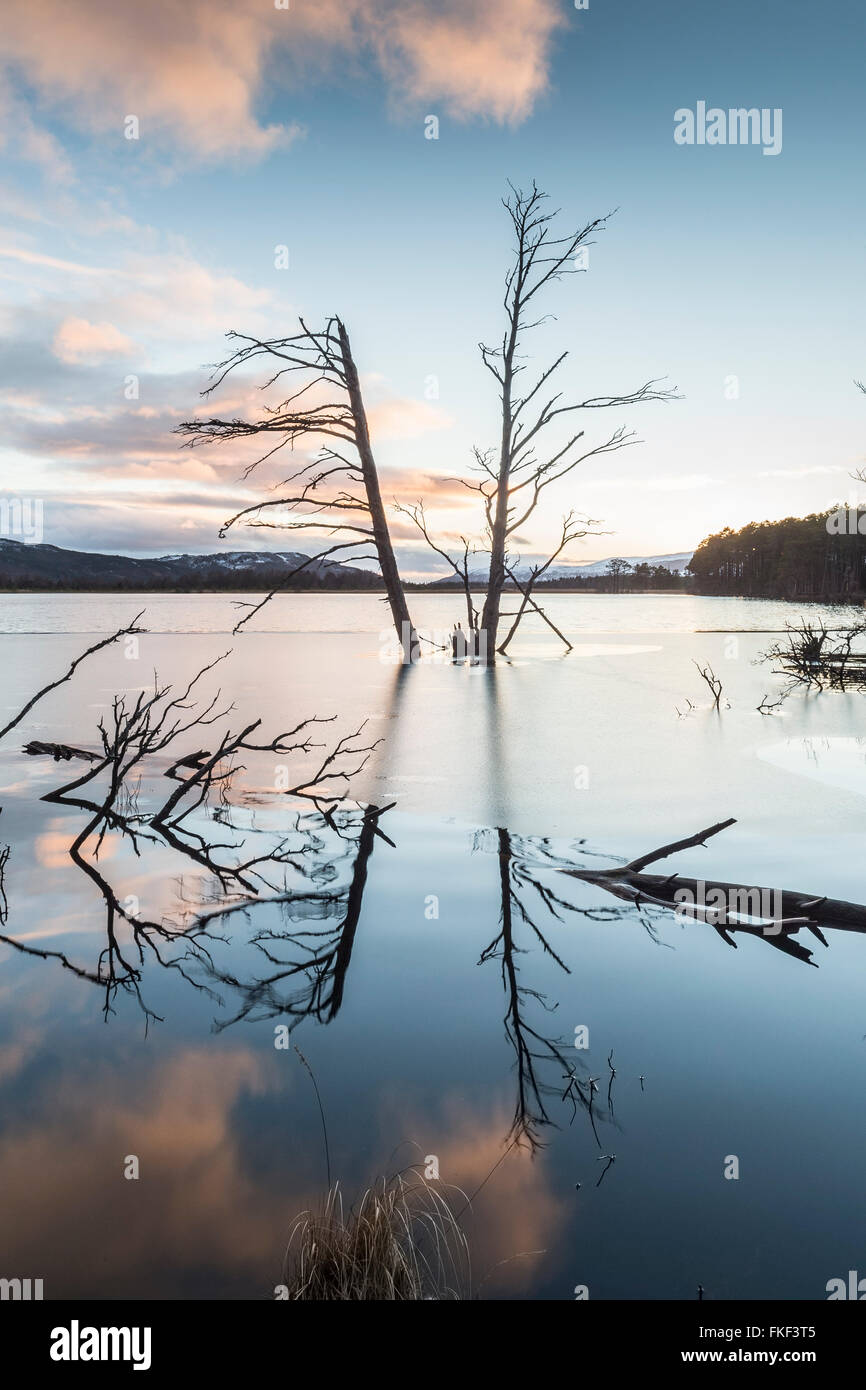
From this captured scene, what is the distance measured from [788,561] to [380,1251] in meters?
121

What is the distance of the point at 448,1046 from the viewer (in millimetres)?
4133

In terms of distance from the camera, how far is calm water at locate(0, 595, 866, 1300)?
2.99 meters

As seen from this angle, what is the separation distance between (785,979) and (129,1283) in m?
3.52

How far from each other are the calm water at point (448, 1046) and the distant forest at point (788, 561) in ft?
243

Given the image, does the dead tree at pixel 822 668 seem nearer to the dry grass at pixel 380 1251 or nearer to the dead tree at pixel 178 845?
the dead tree at pixel 178 845

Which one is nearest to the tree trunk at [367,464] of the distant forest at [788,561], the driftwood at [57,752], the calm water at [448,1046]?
the driftwood at [57,752]

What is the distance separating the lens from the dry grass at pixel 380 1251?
2.77m

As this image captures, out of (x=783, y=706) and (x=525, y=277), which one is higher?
(x=525, y=277)

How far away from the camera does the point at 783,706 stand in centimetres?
1705

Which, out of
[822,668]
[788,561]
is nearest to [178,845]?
[822,668]

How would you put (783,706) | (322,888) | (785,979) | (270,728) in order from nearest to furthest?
(785,979) < (322,888) < (270,728) < (783,706)

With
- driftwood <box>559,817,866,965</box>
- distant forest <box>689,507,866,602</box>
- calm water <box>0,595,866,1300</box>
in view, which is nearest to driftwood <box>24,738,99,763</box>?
calm water <box>0,595,866,1300</box>
